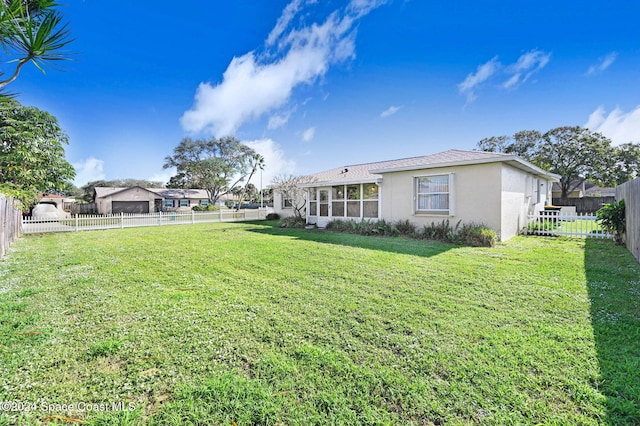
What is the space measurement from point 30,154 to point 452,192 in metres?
19.7

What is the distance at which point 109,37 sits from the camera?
411 inches

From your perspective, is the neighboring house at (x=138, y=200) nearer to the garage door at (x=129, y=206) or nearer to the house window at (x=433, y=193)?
the garage door at (x=129, y=206)

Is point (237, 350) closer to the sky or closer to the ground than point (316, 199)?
closer to the ground

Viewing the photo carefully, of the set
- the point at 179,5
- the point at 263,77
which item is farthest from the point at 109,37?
the point at 263,77

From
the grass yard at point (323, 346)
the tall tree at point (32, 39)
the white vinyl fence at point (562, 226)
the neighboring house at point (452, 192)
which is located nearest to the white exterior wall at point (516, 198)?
the neighboring house at point (452, 192)

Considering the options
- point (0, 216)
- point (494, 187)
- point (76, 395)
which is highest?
point (494, 187)

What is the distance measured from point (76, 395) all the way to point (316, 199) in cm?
1388

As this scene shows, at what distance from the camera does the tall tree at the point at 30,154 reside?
12.6 metres

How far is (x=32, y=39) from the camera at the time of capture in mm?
3389

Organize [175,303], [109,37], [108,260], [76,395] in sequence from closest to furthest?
[76,395] → [175,303] → [108,260] → [109,37]

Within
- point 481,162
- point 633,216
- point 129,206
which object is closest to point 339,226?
point 481,162

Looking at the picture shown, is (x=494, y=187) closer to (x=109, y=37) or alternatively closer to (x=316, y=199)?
(x=316, y=199)

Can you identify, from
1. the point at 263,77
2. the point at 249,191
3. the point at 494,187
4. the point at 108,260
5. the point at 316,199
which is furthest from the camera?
the point at 249,191

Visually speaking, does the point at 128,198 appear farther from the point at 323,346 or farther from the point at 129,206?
the point at 323,346
